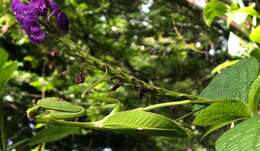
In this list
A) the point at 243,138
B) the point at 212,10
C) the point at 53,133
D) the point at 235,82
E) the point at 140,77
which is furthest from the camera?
the point at 140,77

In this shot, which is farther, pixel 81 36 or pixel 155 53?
pixel 155 53

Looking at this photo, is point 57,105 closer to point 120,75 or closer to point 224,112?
point 120,75

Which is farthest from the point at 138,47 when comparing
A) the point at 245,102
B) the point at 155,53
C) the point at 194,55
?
the point at 245,102

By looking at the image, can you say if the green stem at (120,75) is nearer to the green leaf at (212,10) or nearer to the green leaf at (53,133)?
the green leaf at (53,133)

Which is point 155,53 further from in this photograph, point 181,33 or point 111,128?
point 111,128

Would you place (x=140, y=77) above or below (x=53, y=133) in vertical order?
above

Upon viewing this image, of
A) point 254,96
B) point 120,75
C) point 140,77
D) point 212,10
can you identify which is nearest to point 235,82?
point 254,96
